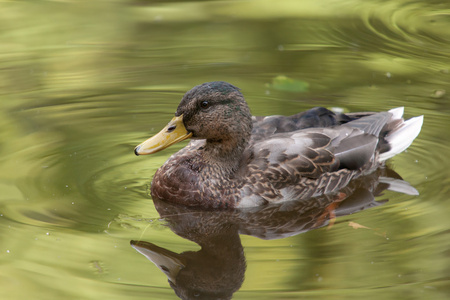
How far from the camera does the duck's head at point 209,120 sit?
7.68 metres

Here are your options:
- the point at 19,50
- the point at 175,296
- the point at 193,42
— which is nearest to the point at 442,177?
the point at 175,296

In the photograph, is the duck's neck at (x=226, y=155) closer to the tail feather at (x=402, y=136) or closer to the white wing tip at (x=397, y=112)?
the tail feather at (x=402, y=136)

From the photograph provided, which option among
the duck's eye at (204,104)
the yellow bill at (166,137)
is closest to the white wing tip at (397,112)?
the duck's eye at (204,104)

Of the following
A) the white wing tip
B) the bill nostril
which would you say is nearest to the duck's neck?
the bill nostril

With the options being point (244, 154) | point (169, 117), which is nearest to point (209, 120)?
point (244, 154)

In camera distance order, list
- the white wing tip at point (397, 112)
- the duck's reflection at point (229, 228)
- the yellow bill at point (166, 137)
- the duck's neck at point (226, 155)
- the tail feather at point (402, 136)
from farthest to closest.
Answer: the white wing tip at point (397, 112)
the tail feather at point (402, 136)
the duck's neck at point (226, 155)
the yellow bill at point (166, 137)
the duck's reflection at point (229, 228)

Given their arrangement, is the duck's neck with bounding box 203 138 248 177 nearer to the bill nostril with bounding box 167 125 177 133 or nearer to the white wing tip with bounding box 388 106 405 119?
the bill nostril with bounding box 167 125 177 133

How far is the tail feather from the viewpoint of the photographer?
8.71 metres

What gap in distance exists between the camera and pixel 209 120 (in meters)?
7.77

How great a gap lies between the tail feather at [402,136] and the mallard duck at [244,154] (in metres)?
0.36

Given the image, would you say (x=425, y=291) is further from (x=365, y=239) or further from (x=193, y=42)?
(x=193, y=42)

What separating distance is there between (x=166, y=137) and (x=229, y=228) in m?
1.19

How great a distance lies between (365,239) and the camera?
6.80 meters

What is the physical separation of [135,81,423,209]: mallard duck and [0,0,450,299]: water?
298mm
